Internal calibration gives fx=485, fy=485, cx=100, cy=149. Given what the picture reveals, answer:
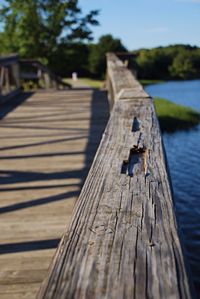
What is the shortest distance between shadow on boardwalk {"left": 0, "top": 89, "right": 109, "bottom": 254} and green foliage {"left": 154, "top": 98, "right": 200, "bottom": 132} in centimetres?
1004

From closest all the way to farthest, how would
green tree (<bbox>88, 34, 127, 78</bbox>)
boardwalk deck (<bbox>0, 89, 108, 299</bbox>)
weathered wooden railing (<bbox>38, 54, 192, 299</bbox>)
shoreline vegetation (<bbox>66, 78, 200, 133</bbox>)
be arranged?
weathered wooden railing (<bbox>38, 54, 192, 299</bbox>), boardwalk deck (<bbox>0, 89, 108, 299</bbox>), shoreline vegetation (<bbox>66, 78, 200, 133</bbox>), green tree (<bbox>88, 34, 127, 78</bbox>)

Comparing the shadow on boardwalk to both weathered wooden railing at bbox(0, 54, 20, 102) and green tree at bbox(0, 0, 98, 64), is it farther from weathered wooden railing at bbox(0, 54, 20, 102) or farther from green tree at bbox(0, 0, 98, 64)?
green tree at bbox(0, 0, 98, 64)

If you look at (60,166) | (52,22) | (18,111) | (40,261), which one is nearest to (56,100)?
(18,111)

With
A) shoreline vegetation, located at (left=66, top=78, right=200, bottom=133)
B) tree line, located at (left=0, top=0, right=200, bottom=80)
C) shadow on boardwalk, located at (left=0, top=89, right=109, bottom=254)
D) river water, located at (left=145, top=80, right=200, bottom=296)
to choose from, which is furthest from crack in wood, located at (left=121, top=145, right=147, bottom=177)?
tree line, located at (left=0, top=0, right=200, bottom=80)

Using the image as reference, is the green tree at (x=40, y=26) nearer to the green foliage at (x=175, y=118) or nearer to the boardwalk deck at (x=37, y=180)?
the green foliage at (x=175, y=118)

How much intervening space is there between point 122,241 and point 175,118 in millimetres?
18410

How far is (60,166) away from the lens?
4.94 metres

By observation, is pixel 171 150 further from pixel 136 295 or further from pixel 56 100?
pixel 136 295

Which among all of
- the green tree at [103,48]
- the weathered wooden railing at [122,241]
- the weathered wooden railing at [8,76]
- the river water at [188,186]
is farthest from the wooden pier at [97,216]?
the green tree at [103,48]

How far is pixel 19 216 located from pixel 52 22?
21.3 meters

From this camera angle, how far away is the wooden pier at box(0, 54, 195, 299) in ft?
3.61

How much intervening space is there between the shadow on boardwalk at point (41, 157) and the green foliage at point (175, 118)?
10.0m

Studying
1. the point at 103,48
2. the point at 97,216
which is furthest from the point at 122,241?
the point at 103,48

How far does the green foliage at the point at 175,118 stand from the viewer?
1861cm
